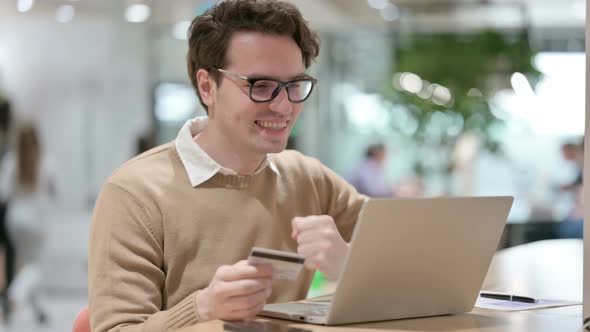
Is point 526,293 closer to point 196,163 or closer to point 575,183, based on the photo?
point 196,163

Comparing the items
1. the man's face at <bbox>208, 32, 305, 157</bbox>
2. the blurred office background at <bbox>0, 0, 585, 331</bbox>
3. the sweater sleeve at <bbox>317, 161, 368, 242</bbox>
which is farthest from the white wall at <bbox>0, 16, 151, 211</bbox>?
the man's face at <bbox>208, 32, 305, 157</bbox>

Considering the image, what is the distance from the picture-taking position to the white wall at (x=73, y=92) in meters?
7.45

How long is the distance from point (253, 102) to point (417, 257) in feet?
2.10

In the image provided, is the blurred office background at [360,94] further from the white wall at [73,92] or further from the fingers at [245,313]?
the fingers at [245,313]

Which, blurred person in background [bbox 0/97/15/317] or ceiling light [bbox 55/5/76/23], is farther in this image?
ceiling light [bbox 55/5/76/23]

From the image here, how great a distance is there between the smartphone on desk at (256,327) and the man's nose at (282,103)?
614 mm

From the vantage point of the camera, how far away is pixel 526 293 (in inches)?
86.6

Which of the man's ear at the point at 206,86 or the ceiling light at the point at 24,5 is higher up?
the ceiling light at the point at 24,5

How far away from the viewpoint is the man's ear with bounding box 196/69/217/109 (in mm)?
2182

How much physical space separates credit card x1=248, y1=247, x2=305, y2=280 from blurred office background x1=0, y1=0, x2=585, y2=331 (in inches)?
143

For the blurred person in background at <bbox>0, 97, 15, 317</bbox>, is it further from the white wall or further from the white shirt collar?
the white shirt collar

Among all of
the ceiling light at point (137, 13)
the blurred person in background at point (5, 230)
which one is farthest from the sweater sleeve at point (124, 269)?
the ceiling light at point (137, 13)

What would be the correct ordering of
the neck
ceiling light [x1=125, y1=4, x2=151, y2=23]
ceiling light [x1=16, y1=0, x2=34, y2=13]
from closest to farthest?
the neck, ceiling light [x1=16, y1=0, x2=34, y2=13], ceiling light [x1=125, y1=4, x2=151, y2=23]

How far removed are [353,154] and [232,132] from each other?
9.20 metres
